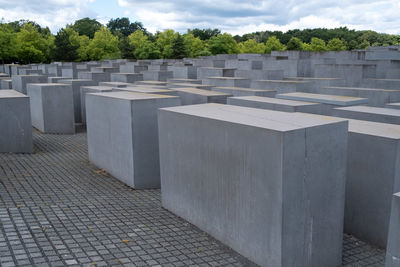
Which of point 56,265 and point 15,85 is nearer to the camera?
point 56,265

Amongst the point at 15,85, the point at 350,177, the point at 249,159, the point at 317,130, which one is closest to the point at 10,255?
the point at 249,159

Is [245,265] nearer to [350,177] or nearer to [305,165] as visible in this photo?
[305,165]

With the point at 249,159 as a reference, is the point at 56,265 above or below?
below

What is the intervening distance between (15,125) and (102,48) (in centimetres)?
5233

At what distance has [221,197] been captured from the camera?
6082 mm

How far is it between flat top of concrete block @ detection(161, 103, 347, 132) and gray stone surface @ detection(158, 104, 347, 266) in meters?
0.01

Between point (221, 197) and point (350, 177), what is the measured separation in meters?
2.35

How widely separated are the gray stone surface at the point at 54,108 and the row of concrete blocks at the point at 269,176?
30.4 ft

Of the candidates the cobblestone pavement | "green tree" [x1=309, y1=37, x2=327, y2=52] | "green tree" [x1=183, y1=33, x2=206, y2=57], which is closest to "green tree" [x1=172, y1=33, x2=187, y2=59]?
"green tree" [x1=183, y1=33, x2=206, y2=57]

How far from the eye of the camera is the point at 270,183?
512 cm

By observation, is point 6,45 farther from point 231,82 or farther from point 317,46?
point 317,46

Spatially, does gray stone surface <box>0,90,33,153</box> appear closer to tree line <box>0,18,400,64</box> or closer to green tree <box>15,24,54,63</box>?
tree line <box>0,18,400,64</box>

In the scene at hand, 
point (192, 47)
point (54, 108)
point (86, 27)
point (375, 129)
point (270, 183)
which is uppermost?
point (86, 27)

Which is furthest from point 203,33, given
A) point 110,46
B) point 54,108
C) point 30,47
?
point 54,108
